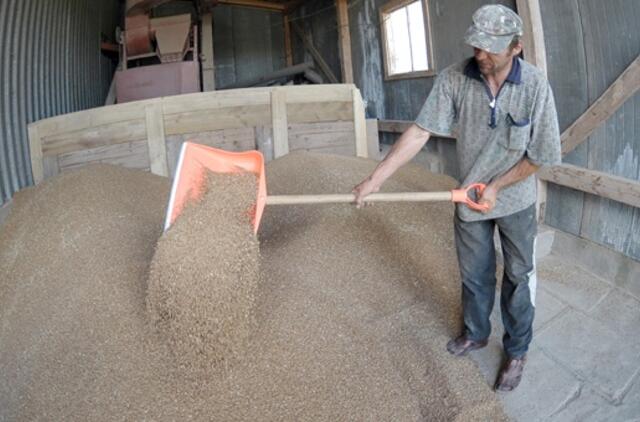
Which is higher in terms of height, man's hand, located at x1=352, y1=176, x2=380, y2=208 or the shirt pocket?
the shirt pocket

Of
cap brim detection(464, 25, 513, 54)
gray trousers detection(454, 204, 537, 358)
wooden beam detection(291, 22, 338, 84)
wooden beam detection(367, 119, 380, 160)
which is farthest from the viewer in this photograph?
wooden beam detection(291, 22, 338, 84)

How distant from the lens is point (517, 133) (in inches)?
67.9

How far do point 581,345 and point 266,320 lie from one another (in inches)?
56.9

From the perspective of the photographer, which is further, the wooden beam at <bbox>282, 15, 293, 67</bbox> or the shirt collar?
the wooden beam at <bbox>282, 15, 293, 67</bbox>

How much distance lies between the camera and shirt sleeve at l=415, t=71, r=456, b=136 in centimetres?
190

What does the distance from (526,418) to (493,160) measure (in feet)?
3.23

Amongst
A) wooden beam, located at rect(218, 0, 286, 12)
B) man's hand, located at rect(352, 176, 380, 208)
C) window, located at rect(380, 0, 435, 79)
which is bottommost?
man's hand, located at rect(352, 176, 380, 208)

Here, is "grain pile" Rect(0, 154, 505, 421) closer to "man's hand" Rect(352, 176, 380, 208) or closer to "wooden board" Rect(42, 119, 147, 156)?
"man's hand" Rect(352, 176, 380, 208)

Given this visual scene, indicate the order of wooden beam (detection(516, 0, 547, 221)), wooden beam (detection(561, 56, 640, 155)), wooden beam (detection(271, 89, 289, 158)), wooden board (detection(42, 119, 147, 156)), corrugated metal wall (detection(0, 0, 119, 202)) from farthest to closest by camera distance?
wooden beam (detection(271, 89, 289, 158)), corrugated metal wall (detection(0, 0, 119, 202)), wooden board (detection(42, 119, 147, 156)), wooden beam (detection(516, 0, 547, 221)), wooden beam (detection(561, 56, 640, 155))

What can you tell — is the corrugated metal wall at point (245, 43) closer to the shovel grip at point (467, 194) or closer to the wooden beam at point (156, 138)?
the wooden beam at point (156, 138)

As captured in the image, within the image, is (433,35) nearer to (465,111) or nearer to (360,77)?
(360,77)

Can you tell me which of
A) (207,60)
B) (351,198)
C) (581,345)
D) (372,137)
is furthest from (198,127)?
(581,345)

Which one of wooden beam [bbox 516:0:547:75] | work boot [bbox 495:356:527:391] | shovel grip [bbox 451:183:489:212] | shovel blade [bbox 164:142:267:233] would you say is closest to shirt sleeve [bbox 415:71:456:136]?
shovel grip [bbox 451:183:489:212]

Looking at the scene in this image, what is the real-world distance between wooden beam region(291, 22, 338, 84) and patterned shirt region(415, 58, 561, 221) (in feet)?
17.5
